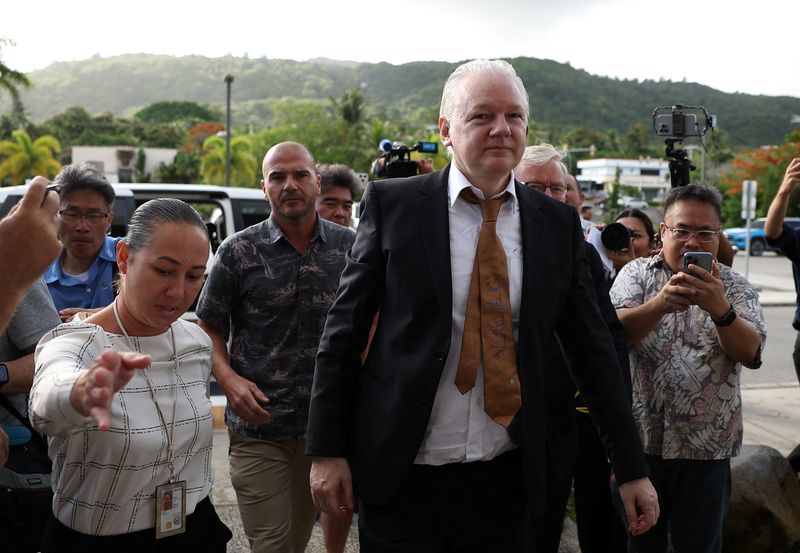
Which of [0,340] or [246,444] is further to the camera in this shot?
[246,444]

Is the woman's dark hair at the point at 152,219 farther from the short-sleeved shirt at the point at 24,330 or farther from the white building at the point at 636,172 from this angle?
the white building at the point at 636,172

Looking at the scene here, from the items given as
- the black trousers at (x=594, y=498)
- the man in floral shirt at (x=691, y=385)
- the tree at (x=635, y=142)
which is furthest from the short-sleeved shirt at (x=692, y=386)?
the tree at (x=635, y=142)

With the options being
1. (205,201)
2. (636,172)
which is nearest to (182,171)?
(205,201)

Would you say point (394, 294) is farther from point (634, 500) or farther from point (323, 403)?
point (634, 500)

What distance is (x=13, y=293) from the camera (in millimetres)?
1518

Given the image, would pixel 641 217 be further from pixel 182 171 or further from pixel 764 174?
pixel 182 171

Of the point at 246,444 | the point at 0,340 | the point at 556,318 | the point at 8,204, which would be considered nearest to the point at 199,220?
the point at 0,340

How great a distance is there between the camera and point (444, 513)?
2.14m

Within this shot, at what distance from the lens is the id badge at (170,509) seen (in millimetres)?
1986

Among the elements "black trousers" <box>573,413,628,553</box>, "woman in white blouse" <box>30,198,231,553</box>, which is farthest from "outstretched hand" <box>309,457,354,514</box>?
"black trousers" <box>573,413,628,553</box>

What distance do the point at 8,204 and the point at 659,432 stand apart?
608 cm

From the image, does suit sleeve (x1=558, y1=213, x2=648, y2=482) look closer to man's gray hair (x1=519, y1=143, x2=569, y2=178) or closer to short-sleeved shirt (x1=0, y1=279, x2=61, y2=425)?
man's gray hair (x1=519, y1=143, x2=569, y2=178)

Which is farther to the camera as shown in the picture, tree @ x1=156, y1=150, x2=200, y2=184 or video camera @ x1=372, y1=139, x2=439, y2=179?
tree @ x1=156, y1=150, x2=200, y2=184

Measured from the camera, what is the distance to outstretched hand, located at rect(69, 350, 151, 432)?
1418 mm
